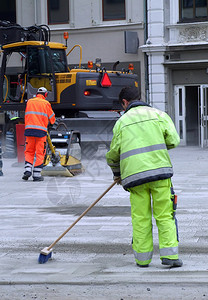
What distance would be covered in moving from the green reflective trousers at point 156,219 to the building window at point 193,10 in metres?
17.9

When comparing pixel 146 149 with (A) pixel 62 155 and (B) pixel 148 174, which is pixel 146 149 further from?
(A) pixel 62 155

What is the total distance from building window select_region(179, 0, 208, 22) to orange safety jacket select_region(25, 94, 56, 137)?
10.7 meters

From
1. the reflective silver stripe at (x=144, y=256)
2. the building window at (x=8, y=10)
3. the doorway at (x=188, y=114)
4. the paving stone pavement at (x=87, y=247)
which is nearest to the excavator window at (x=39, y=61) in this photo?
the paving stone pavement at (x=87, y=247)

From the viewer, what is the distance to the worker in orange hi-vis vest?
13.9 metres

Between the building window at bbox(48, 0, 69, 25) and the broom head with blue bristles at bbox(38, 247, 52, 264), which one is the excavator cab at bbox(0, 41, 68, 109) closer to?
the building window at bbox(48, 0, 69, 25)

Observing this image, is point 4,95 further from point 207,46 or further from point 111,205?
point 111,205

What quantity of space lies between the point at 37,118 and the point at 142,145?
766 centimetres

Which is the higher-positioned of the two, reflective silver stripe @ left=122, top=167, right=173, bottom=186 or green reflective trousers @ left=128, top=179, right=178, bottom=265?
reflective silver stripe @ left=122, top=167, right=173, bottom=186

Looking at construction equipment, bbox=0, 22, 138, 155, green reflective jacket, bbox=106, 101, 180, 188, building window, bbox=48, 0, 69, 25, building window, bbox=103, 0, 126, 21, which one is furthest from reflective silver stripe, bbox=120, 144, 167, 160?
building window, bbox=48, 0, 69, 25

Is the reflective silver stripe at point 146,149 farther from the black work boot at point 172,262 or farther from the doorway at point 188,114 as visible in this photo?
the doorway at point 188,114

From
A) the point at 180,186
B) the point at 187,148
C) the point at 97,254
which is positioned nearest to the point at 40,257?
the point at 97,254

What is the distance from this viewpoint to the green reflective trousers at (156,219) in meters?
6.55

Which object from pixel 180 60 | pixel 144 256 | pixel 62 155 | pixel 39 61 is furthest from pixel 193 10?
pixel 144 256

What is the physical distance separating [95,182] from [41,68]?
585 centimetres
